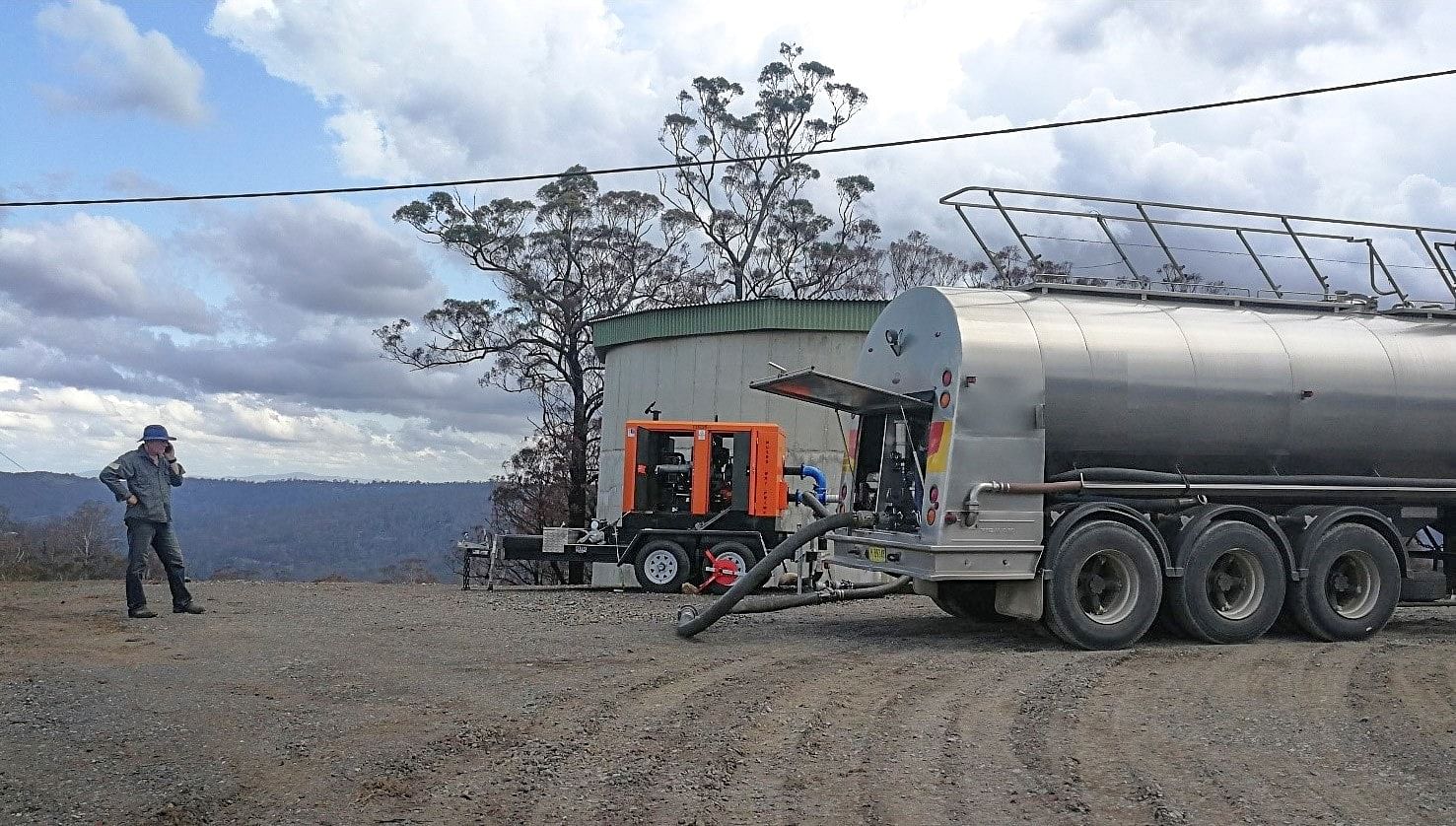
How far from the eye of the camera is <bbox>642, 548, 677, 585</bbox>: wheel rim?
664 inches

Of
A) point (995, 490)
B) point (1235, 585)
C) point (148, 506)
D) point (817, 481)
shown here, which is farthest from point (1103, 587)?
point (148, 506)

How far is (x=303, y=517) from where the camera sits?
5797 inches

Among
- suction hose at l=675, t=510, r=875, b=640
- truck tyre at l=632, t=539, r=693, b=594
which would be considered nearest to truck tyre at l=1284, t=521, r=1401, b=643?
suction hose at l=675, t=510, r=875, b=640

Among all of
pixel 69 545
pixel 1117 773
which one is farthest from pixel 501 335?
pixel 1117 773

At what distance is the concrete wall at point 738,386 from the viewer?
21484 millimetres

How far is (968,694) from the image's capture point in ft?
26.5

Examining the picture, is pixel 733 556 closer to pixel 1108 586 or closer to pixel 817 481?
pixel 817 481

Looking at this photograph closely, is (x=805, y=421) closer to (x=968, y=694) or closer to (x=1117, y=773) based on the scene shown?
(x=968, y=694)

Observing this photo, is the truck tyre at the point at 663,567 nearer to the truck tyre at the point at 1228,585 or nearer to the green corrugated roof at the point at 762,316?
the green corrugated roof at the point at 762,316

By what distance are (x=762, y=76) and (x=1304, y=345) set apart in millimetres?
28804

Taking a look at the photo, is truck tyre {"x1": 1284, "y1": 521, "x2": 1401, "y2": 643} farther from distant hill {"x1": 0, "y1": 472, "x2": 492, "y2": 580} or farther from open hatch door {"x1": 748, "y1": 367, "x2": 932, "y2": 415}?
distant hill {"x1": 0, "y1": 472, "x2": 492, "y2": 580}

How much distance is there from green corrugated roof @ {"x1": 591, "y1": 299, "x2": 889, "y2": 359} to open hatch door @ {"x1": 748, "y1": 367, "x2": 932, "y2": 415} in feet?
31.0

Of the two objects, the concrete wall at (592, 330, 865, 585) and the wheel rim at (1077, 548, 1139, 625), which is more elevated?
the concrete wall at (592, 330, 865, 585)

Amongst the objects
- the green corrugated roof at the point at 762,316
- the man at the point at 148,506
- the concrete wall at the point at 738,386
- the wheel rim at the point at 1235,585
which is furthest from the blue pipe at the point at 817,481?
the man at the point at 148,506
